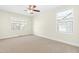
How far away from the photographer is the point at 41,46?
190 cm

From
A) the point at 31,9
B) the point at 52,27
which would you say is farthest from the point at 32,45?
the point at 31,9

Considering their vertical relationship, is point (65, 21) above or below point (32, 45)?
above

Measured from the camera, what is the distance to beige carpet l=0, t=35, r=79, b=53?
185 centimetres

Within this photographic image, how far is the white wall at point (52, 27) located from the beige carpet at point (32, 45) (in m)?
0.09

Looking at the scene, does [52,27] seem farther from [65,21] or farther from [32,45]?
[32,45]

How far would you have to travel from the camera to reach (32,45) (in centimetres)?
189

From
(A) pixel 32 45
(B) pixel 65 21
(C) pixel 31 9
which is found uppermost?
(C) pixel 31 9

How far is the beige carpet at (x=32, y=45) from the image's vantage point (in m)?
1.85

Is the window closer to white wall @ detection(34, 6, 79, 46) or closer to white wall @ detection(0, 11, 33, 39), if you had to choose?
white wall @ detection(34, 6, 79, 46)

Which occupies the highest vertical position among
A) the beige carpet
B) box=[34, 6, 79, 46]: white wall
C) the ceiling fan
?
the ceiling fan

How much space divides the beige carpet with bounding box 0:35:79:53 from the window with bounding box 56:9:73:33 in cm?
26

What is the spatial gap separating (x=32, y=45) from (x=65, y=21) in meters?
0.72

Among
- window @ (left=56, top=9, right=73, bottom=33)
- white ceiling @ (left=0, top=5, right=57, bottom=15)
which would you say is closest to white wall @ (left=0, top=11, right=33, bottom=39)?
white ceiling @ (left=0, top=5, right=57, bottom=15)
